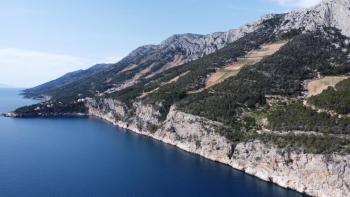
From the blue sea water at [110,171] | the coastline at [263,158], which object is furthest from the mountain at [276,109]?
the blue sea water at [110,171]

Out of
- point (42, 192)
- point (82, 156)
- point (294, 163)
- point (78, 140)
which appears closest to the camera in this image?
point (42, 192)

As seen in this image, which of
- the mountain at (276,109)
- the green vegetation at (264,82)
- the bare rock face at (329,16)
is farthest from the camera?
the bare rock face at (329,16)

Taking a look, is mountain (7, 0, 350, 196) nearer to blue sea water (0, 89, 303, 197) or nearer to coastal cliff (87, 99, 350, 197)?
coastal cliff (87, 99, 350, 197)

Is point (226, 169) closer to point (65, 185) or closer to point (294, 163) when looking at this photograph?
point (294, 163)

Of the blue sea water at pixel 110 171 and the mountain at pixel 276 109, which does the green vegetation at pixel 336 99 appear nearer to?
the mountain at pixel 276 109

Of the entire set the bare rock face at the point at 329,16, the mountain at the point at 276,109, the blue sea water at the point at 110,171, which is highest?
the bare rock face at the point at 329,16

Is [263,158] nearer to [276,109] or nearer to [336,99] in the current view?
[276,109]

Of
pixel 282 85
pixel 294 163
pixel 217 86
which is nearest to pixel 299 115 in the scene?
pixel 294 163
